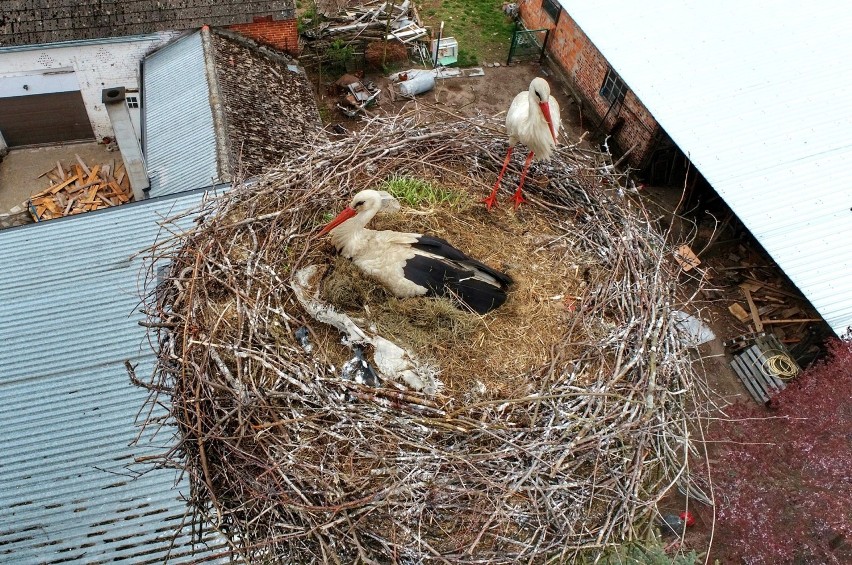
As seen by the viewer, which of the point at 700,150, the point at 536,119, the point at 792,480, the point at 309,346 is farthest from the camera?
the point at 700,150

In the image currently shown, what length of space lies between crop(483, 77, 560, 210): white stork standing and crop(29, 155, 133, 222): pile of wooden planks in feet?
26.3

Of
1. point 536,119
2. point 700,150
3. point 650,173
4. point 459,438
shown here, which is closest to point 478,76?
point 650,173

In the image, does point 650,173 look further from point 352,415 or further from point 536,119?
point 352,415

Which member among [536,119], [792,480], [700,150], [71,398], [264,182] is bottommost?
[792,480]

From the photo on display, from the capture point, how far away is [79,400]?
5.68 meters

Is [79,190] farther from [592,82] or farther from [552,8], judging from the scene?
[552,8]

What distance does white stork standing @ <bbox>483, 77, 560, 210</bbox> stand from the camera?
217 inches

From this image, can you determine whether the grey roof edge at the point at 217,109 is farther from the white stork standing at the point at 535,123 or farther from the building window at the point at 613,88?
the building window at the point at 613,88

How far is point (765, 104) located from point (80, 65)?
40.1ft

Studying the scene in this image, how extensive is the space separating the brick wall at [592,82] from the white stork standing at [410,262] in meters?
7.16

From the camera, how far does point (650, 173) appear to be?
11992 millimetres

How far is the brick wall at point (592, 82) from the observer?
11898 mm

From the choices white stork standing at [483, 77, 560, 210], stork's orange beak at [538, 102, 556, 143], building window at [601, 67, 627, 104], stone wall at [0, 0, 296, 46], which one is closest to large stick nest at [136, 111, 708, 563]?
white stork standing at [483, 77, 560, 210]

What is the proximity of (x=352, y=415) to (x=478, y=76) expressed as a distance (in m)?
11.8
